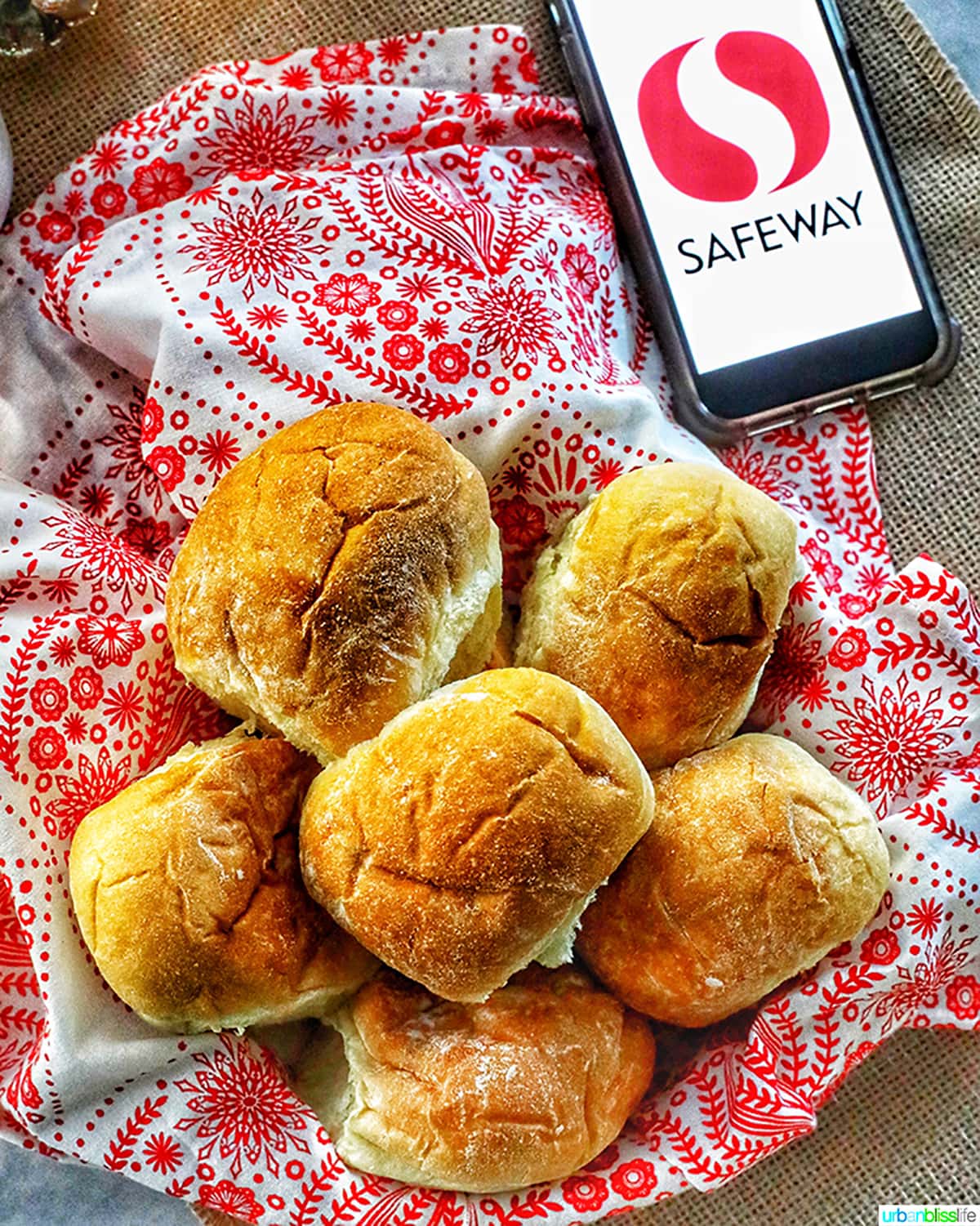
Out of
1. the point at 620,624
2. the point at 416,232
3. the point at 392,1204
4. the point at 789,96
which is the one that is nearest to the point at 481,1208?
the point at 392,1204

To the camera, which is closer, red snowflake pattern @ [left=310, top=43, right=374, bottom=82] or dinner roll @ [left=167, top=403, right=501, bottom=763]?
dinner roll @ [left=167, top=403, right=501, bottom=763]

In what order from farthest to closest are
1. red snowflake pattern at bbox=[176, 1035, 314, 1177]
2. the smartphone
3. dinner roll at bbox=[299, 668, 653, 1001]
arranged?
the smartphone < red snowflake pattern at bbox=[176, 1035, 314, 1177] < dinner roll at bbox=[299, 668, 653, 1001]

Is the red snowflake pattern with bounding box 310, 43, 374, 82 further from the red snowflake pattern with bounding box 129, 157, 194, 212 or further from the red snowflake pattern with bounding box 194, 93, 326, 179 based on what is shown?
the red snowflake pattern with bounding box 129, 157, 194, 212

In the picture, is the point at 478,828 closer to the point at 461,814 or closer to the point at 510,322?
the point at 461,814

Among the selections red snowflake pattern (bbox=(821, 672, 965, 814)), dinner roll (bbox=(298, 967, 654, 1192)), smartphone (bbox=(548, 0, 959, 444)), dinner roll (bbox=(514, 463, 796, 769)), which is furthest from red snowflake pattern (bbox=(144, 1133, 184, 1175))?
smartphone (bbox=(548, 0, 959, 444))

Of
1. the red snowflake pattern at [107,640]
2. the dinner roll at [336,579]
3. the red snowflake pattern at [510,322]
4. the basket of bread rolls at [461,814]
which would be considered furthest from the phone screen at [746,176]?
the red snowflake pattern at [107,640]

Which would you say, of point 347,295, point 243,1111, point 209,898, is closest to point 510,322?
point 347,295

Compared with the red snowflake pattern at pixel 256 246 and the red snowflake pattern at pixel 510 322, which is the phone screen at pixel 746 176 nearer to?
the red snowflake pattern at pixel 510 322
